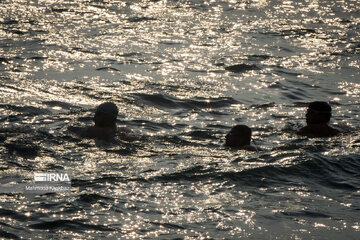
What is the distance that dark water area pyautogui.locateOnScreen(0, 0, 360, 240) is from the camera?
799 cm

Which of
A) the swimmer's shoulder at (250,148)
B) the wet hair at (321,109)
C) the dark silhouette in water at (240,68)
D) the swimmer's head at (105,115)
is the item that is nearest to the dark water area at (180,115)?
the dark silhouette in water at (240,68)

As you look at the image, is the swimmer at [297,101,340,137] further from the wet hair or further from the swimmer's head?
the swimmer's head

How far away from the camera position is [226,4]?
2617 cm

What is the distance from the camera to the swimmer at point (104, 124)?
1116 cm

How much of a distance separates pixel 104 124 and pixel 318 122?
4.00 metres

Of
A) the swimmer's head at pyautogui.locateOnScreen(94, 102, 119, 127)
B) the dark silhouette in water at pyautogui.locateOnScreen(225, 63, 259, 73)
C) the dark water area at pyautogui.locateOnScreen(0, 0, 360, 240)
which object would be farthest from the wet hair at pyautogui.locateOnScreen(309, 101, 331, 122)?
the dark silhouette in water at pyautogui.locateOnScreen(225, 63, 259, 73)

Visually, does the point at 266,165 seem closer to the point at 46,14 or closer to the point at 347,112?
the point at 347,112

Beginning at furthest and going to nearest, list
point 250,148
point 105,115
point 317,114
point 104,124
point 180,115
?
1. point 180,115
2. point 317,114
3. point 104,124
4. point 105,115
5. point 250,148

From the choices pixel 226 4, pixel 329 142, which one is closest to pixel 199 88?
pixel 329 142

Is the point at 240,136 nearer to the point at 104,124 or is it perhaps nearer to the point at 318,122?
the point at 318,122

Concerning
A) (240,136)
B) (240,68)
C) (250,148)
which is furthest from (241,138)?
(240,68)

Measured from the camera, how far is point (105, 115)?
1125 cm

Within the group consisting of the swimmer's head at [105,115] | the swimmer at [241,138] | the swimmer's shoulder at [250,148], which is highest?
the swimmer's head at [105,115]

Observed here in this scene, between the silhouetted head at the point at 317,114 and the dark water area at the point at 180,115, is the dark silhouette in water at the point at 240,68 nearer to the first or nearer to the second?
the dark water area at the point at 180,115
